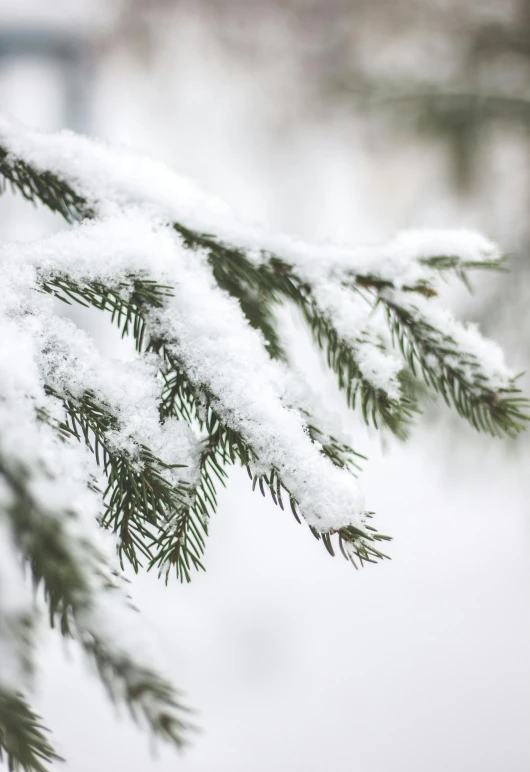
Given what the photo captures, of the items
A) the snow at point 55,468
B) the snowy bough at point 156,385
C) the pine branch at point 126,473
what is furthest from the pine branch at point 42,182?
the pine branch at point 126,473

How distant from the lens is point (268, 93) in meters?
4.76

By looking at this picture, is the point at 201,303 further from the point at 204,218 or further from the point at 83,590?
the point at 83,590

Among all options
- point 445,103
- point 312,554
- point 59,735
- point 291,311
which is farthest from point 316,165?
point 59,735

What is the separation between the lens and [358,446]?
14.6ft

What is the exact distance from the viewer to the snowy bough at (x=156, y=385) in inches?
13.4

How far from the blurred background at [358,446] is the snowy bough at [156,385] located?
3.19 feet

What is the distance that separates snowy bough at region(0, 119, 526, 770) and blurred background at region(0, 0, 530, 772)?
972mm

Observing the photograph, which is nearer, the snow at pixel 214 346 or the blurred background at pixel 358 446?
the snow at pixel 214 346

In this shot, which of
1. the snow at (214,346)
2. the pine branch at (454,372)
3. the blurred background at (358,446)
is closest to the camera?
the snow at (214,346)

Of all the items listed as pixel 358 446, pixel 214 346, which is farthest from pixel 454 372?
pixel 358 446

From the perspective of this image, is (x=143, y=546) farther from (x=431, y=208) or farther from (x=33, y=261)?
(x=431, y=208)

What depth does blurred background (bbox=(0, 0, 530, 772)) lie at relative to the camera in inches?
108

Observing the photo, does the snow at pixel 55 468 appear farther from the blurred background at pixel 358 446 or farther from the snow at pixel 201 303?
the blurred background at pixel 358 446

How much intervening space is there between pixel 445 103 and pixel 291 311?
96.4 inches
